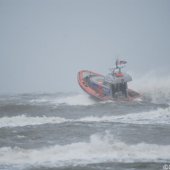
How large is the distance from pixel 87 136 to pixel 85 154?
4.63 meters

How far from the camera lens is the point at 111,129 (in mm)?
27875

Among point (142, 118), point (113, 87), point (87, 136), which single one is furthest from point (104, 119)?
point (113, 87)

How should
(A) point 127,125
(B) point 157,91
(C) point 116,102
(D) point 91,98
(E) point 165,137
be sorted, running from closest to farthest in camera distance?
(E) point 165,137, (A) point 127,125, (C) point 116,102, (D) point 91,98, (B) point 157,91

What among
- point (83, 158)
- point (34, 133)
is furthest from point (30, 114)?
point (83, 158)

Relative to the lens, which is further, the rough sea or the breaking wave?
the breaking wave

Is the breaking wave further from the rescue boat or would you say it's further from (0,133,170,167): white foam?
(0,133,170,167): white foam

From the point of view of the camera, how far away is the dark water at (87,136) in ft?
65.2

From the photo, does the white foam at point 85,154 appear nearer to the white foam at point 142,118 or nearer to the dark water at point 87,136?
the dark water at point 87,136

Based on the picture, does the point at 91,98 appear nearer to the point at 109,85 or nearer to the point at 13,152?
the point at 109,85

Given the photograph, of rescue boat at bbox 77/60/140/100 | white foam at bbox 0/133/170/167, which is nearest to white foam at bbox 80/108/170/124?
rescue boat at bbox 77/60/140/100

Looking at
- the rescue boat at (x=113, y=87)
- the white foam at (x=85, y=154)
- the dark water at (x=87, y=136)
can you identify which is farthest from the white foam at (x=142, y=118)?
the white foam at (x=85, y=154)

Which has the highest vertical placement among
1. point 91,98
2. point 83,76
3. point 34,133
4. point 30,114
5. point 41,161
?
point 83,76

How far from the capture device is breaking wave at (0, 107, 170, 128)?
3089 cm

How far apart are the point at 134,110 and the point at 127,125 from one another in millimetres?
7095
